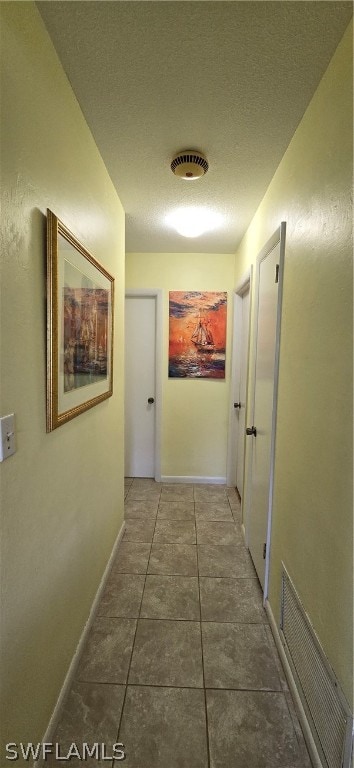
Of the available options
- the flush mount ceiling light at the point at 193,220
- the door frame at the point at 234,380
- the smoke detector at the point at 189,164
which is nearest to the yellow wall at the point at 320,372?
the smoke detector at the point at 189,164

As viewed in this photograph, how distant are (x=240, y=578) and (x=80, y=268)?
6.43 feet

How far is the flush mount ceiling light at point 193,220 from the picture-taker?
2.24 meters

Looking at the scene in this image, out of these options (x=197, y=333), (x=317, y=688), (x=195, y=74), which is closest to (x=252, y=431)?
(x=317, y=688)

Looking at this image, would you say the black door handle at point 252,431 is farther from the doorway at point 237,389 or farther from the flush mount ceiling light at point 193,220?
the flush mount ceiling light at point 193,220

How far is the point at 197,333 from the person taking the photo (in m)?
3.24

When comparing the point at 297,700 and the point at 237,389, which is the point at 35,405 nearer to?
the point at 297,700

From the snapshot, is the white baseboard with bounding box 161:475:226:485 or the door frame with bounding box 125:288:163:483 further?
the white baseboard with bounding box 161:475:226:485

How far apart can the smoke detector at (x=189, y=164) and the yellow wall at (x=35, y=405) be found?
43cm

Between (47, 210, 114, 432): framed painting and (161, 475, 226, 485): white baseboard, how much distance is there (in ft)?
6.35

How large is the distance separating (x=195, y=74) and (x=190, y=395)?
2.52m

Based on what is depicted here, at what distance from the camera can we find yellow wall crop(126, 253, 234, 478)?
3203mm

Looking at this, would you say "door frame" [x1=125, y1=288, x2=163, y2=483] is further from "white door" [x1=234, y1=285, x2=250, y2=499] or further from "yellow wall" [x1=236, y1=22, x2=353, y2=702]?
"yellow wall" [x1=236, y1=22, x2=353, y2=702]

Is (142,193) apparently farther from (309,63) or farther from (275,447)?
(275,447)

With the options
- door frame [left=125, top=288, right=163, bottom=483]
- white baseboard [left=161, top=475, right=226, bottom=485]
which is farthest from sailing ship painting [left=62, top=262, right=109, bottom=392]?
white baseboard [left=161, top=475, right=226, bottom=485]
